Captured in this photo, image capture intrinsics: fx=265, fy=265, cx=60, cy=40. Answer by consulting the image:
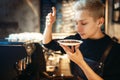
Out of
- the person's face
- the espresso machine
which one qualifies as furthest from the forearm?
the espresso machine

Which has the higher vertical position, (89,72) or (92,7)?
(92,7)

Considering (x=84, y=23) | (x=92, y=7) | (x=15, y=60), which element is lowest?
(x=15, y=60)

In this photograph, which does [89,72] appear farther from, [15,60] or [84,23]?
[15,60]

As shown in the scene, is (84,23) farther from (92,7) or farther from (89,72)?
(89,72)

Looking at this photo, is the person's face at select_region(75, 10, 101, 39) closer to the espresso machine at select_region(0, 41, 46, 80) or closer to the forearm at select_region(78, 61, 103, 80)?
the forearm at select_region(78, 61, 103, 80)

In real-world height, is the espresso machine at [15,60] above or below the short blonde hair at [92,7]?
below

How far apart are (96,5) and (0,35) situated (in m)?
2.99

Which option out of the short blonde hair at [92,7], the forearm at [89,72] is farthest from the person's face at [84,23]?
the forearm at [89,72]

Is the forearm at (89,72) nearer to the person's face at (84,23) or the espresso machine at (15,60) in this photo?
the person's face at (84,23)

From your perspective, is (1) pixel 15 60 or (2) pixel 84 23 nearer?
(2) pixel 84 23

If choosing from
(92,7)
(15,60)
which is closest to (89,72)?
(92,7)

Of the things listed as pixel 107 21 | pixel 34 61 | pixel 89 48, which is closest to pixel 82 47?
pixel 89 48

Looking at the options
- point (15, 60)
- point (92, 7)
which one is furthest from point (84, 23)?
point (15, 60)

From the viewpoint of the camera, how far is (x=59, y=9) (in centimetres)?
457
